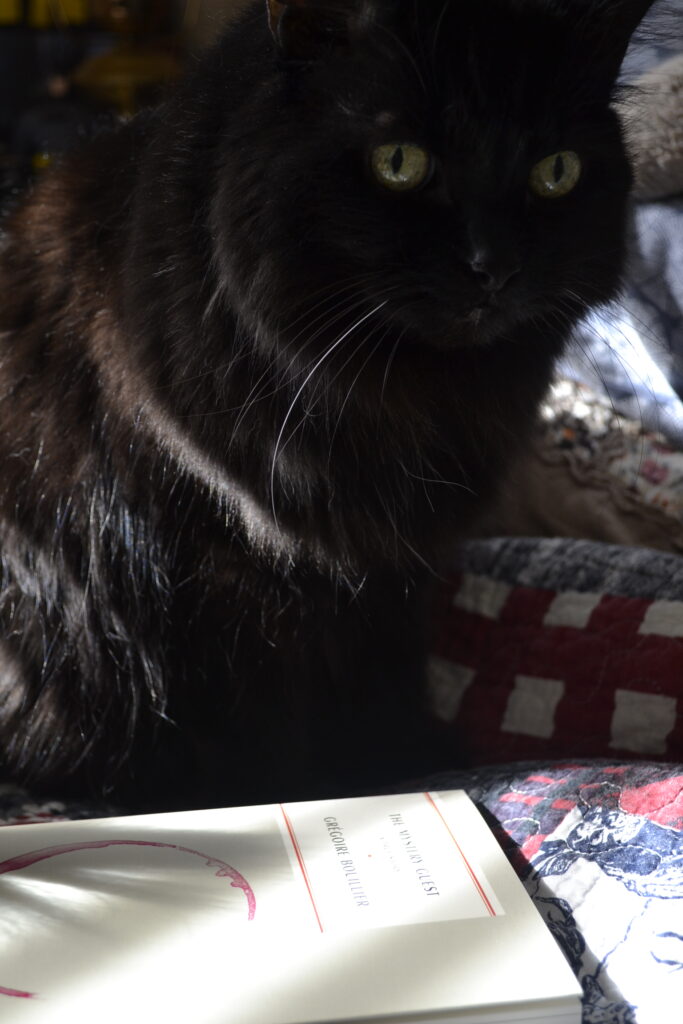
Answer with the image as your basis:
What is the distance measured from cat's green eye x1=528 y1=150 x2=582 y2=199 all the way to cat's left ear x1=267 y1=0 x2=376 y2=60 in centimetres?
18

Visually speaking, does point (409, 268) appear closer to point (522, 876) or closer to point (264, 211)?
point (264, 211)

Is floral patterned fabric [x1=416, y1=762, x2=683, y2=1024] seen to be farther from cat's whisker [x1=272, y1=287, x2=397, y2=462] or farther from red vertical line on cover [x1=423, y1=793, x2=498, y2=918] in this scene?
cat's whisker [x1=272, y1=287, x2=397, y2=462]

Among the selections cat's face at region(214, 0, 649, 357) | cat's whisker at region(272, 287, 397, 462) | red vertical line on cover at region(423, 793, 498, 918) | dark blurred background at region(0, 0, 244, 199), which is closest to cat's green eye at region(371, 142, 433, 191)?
cat's face at region(214, 0, 649, 357)

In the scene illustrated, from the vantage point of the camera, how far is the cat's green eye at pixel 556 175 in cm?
83

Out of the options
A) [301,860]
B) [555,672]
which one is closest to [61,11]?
[555,672]

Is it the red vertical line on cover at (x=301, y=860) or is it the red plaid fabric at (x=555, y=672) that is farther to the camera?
the red plaid fabric at (x=555, y=672)

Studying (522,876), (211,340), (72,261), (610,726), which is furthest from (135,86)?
(522,876)

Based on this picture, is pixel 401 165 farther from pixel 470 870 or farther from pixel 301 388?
pixel 470 870

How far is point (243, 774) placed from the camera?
1015 millimetres

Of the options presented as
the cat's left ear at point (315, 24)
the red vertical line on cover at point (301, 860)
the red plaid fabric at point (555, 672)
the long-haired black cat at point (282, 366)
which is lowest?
the red plaid fabric at point (555, 672)

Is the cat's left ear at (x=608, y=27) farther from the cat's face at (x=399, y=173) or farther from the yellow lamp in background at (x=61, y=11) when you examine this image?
the yellow lamp in background at (x=61, y=11)

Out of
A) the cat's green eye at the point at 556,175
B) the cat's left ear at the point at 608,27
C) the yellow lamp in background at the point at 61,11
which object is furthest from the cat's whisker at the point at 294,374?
the yellow lamp in background at the point at 61,11

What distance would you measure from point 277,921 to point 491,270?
0.49 metres

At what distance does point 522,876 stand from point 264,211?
1.83ft
